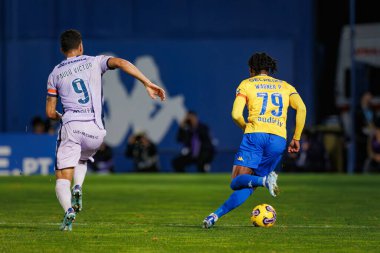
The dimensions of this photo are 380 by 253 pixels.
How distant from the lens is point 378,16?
51469 mm

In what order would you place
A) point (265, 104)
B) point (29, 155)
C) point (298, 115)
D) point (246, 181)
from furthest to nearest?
point (29, 155)
point (298, 115)
point (265, 104)
point (246, 181)

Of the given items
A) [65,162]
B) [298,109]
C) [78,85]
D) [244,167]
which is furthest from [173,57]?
[65,162]

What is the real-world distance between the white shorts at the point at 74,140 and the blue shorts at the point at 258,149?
1661 millimetres

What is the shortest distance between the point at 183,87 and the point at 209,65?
3.31 feet

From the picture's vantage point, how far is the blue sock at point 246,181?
44.8 feet

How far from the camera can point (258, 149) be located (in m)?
14.0

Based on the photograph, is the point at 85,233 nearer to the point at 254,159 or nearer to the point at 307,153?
the point at 254,159

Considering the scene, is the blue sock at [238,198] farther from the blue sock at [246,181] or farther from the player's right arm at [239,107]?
the player's right arm at [239,107]

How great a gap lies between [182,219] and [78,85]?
327cm

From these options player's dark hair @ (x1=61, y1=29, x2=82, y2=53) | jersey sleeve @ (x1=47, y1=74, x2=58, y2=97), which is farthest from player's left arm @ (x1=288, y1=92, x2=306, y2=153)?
jersey sleeve @ (x1=47, y1=74, x2=58, y2=97)

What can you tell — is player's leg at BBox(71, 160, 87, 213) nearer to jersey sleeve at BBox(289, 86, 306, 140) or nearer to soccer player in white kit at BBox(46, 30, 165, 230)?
soccer player in white kit at BBox(46, 30, 165, 230)

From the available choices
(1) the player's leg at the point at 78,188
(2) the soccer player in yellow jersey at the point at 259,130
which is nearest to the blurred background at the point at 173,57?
(2) the soccer player in yellow jersey at the point at 259,130

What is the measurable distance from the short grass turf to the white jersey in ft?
4.33

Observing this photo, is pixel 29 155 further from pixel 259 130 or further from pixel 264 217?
pixel 259 130
